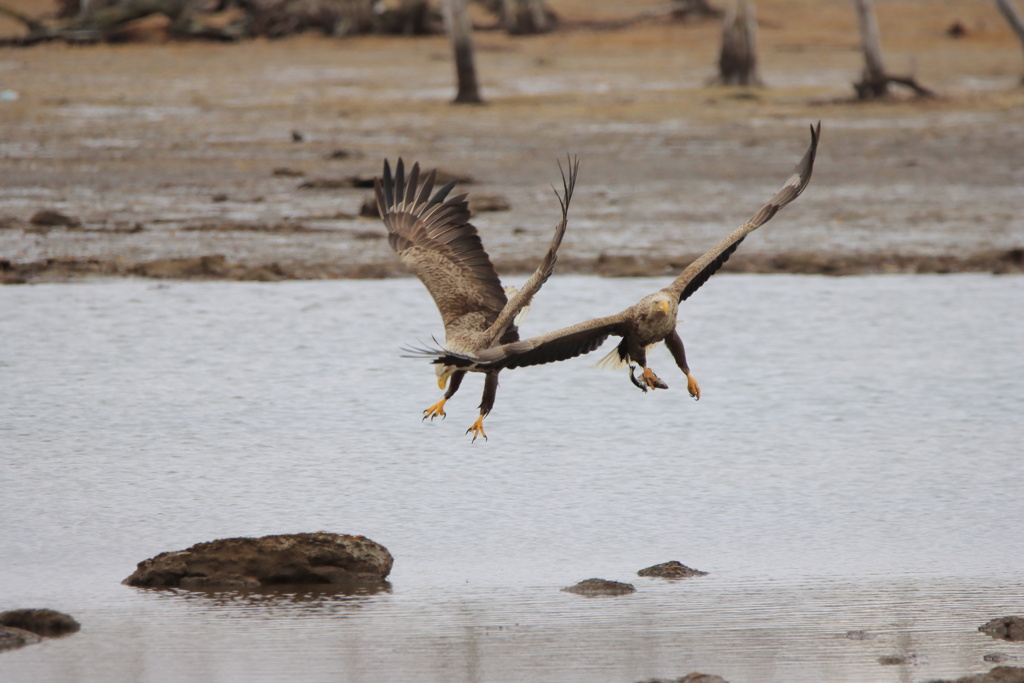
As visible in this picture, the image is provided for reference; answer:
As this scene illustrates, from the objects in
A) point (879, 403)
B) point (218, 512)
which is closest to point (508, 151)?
point (879, 403)

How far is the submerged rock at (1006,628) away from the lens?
17.1 ft

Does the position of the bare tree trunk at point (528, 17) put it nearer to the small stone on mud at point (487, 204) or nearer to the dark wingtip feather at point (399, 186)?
the small stone on mud at point (487, 204)

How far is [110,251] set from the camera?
41.5 feet

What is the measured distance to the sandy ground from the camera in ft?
42.4

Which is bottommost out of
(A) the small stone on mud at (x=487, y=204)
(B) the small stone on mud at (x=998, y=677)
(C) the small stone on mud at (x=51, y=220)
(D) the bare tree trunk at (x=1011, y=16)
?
(B) the small stone on mud at (x=998, y=677)

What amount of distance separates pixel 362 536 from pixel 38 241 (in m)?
7.98

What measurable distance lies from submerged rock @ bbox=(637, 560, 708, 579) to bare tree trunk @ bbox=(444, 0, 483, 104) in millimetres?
16784

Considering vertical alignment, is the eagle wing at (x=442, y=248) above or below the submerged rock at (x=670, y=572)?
above

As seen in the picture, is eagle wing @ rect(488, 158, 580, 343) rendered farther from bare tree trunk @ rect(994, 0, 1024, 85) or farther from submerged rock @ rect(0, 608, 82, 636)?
bare tree trunk @ rect(994, 0, 1024, 85)

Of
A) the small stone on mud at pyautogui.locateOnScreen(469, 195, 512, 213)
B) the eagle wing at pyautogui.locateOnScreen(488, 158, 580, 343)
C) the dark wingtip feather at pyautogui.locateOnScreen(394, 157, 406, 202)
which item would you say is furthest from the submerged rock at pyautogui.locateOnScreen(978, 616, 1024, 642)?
the small stone on mud at pyautogui.locateOnScreen(469, 195, 512, 213)

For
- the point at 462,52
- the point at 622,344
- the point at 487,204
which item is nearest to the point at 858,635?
the point at 622,344

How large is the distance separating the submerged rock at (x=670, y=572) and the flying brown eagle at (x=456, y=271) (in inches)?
31.5

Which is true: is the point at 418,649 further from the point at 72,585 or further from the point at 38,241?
the point at 38,241

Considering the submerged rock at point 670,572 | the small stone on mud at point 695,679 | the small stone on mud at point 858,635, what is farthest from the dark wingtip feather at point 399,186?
the small stone on mud at point 695,679
